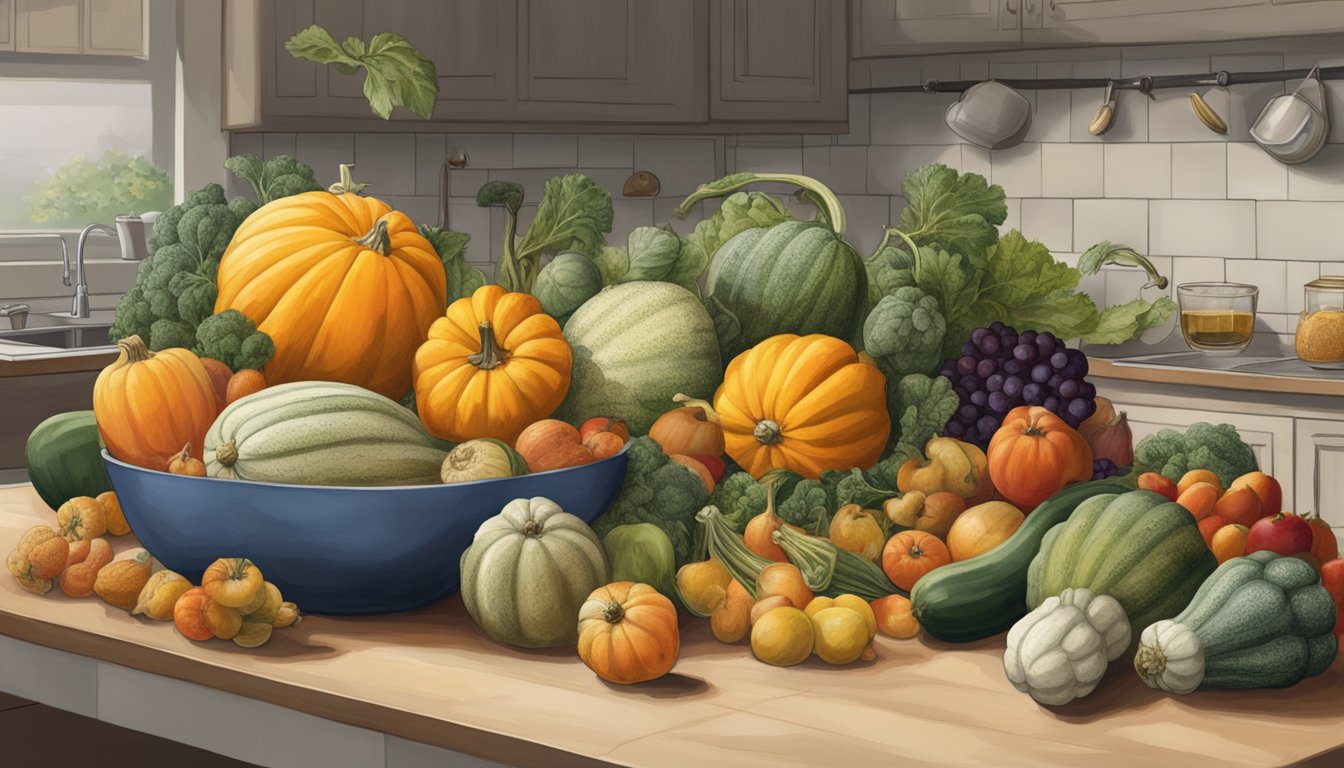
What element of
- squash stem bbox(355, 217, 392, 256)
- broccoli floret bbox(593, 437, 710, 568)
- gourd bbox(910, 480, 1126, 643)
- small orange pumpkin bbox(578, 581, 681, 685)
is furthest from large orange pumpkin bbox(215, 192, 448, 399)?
gourd bbox(910, 480, 1126, 643)

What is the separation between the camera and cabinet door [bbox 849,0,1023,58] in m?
3.89

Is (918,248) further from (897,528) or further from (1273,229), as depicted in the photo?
(1273,229)

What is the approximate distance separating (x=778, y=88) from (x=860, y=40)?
26cm

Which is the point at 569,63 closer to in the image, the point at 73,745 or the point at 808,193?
the point at 808,193

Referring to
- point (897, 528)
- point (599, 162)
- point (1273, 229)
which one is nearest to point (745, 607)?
point (897, 528)

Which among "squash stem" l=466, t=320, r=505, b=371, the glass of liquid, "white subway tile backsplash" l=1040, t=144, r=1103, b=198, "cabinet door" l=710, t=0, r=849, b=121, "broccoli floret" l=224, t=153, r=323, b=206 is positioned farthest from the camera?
"cabinet door" l=710, t=0, r=849, b=121

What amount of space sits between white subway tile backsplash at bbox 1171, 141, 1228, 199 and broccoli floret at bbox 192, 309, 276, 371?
3.19 m

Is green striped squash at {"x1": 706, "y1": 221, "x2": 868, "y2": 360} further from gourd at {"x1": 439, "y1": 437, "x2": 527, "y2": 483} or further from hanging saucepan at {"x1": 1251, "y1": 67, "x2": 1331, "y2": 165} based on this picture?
hanging saucepan at {"x1": 1251, "y1": 67, "x2": 1331, "y2": 165}

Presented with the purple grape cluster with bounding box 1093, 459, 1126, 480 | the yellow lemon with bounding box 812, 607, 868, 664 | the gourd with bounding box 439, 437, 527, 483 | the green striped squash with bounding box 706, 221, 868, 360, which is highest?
the green striped squash with bounding box 706, 221, 868, 360

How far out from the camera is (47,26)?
4.12 meters

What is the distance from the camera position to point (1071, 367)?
3.96 feet

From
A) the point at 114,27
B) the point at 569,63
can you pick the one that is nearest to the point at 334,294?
the point at 569,63

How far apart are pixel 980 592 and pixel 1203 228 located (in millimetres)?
3144

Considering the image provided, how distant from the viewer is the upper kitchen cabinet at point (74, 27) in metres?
4.06
